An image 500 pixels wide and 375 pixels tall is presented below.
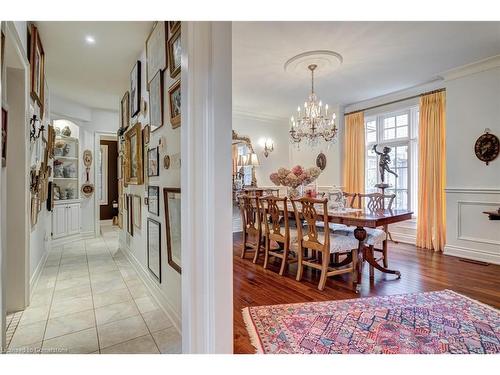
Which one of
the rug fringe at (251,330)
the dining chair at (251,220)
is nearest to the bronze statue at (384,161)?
the dining chair at (251,220)

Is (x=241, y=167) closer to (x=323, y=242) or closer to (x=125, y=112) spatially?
(x=125, y=112)

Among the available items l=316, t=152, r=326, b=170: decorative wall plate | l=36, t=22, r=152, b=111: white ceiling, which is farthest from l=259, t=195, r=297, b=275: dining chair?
l=316, t=152, r=326, b=170: decorative wall plate

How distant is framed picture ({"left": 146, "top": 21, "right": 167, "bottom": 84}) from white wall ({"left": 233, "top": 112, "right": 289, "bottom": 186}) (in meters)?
3.32

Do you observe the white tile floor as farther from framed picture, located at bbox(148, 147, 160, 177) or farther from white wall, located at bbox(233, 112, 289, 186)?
white wall, located at bbox(233, 112, 289, 186)

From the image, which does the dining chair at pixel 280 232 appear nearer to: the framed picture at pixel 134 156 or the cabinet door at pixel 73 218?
the framed picture at pixel 134 156

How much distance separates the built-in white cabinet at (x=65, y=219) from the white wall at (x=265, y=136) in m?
3.73

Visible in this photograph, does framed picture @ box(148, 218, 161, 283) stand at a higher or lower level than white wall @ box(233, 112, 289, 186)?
lower

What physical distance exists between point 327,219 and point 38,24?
11.6 ft

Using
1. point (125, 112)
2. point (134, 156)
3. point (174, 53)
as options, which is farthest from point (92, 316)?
point (125, 112)

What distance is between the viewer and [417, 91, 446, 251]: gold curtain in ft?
14.0

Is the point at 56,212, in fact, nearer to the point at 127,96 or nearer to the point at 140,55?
the point at 127,96

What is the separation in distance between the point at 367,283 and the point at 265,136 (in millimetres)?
4417
